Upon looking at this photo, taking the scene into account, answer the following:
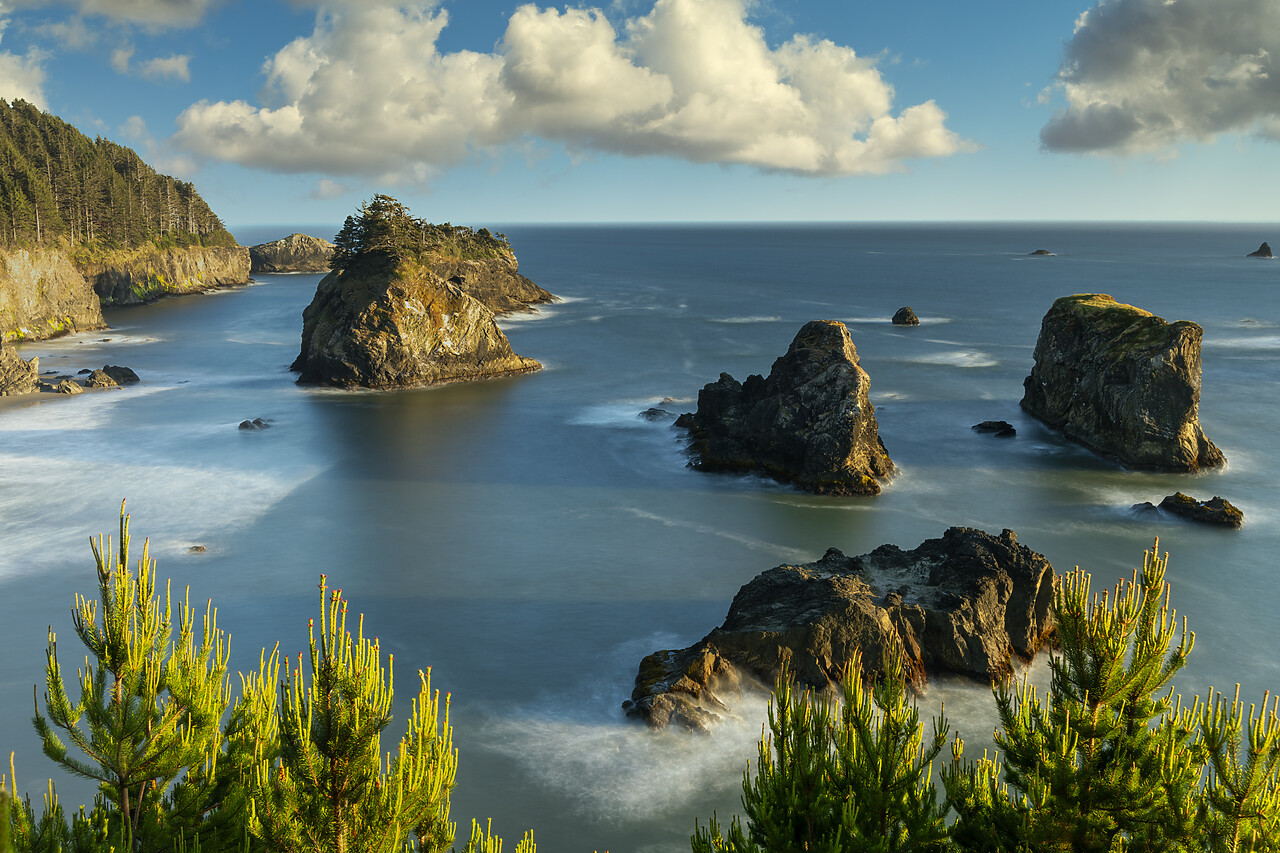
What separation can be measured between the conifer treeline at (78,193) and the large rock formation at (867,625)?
95.1 meters

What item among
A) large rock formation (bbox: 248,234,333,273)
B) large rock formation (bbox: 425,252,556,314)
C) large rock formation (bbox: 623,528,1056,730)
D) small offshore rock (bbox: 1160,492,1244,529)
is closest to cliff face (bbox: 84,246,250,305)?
large rock formation (bbox: 248,234,333,273)

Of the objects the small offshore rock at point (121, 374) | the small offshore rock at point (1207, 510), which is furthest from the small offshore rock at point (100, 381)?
the small offshore rock at point (1207, 510)

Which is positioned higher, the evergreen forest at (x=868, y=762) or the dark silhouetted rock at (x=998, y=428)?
the evergreen forest at (x=868, y=762)

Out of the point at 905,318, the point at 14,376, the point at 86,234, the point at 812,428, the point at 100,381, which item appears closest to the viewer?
the point at 812,428

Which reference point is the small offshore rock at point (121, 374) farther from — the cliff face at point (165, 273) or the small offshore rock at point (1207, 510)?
the small offshore rock at point (1207, 510)

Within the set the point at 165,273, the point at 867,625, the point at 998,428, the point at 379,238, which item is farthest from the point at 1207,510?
the point at 165,273

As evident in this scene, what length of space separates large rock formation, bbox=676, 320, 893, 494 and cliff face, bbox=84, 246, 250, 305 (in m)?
Result: 106

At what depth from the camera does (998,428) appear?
53.2 m

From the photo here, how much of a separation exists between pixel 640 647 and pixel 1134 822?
17.7 meters

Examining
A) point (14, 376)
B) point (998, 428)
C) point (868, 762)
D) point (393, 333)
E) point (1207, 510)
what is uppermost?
point (393, 333)

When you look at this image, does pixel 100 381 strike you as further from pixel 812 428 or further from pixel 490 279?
pixel 812 428

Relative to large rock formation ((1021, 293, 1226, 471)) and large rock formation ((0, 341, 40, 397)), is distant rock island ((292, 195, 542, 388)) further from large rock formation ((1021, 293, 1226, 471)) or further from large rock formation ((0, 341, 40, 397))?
large rock formation ((1021, 293, 1226, 471))

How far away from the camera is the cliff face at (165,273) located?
118250 mm

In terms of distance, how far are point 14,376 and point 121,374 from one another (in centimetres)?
728
